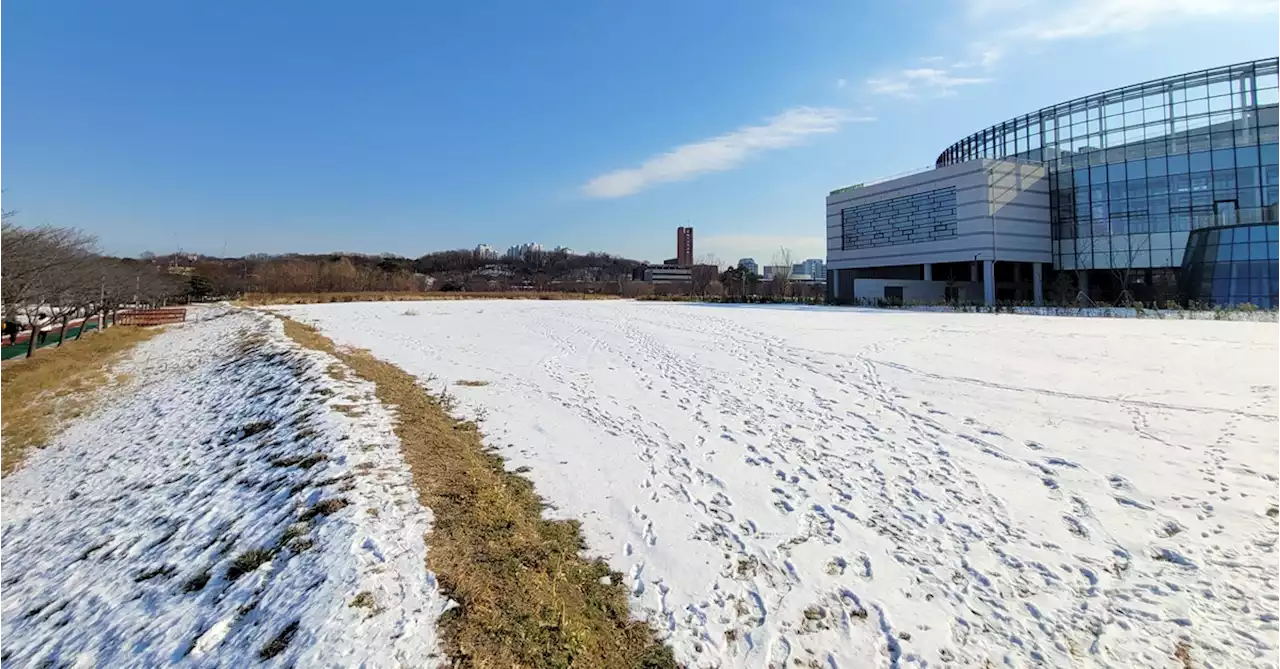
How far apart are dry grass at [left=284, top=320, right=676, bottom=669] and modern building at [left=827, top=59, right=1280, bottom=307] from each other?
46980 millimetres

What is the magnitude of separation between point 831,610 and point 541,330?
22.0m

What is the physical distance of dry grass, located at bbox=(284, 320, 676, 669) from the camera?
11.5 ft

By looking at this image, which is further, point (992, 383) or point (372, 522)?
point (992, 383)

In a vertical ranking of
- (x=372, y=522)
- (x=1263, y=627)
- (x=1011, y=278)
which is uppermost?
(x=1011, y=278)

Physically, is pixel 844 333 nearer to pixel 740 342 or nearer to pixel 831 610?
pixel 740 342

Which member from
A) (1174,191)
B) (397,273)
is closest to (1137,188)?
(1174,191)

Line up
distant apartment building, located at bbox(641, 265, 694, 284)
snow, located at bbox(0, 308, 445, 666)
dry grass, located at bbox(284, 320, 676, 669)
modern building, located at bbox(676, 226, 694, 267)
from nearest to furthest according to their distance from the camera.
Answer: dry grass, located at bbox(284, 320, 676, 669) < snow, located at bbox(0, 308, 445, 666) < distant apartment building, located at bbox(641, 265, 694, 284) < modern building, located at bbox(676, 226, 694, 267)

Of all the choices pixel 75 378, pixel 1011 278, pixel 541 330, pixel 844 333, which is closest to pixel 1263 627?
pixel 844 333

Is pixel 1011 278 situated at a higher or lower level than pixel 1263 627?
higher

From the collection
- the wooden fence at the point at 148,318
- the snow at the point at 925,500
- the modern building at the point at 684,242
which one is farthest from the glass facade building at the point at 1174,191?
the modern building at the point at 684,242

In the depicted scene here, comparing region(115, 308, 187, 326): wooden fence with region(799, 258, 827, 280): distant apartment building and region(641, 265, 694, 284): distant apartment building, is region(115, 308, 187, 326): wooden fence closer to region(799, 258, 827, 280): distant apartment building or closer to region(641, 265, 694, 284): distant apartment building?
region(641, 265, 694, 284): distant apartment building

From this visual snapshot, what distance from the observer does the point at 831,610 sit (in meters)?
4.09

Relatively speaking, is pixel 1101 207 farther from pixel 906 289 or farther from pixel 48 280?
pixel 48 280

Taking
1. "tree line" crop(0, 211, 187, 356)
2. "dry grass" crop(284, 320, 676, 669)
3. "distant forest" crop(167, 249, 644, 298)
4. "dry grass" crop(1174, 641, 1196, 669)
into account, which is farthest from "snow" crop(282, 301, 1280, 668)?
"distant forest" crop(167, 249, 644, 298)
